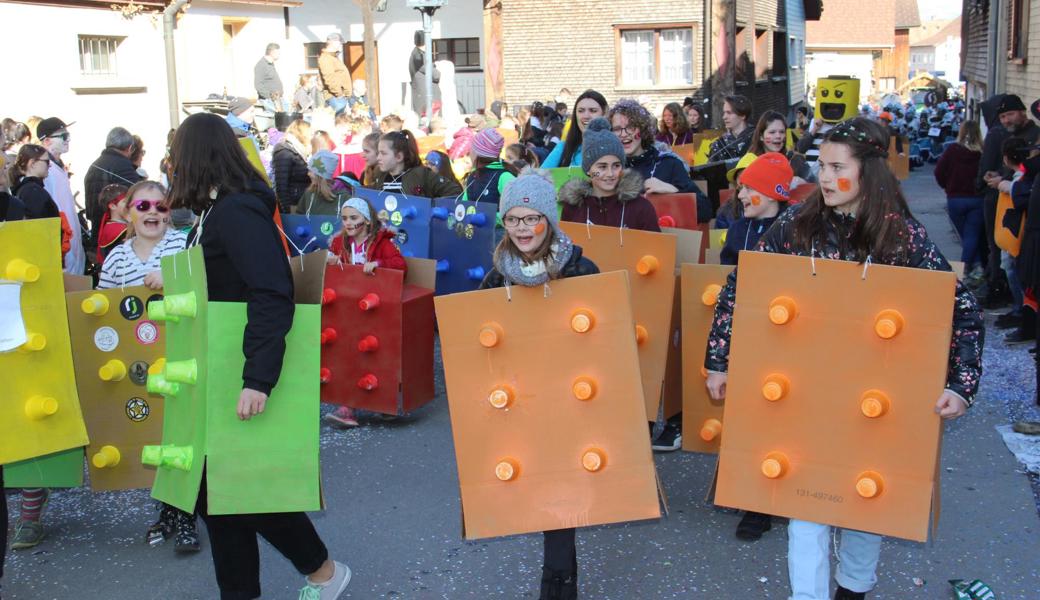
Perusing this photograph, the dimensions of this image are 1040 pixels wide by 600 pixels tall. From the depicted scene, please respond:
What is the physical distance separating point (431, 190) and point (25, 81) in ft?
36.5

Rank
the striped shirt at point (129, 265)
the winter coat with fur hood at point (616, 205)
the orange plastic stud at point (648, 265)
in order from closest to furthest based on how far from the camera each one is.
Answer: the striped shirt at point (129, 265) → the orange plastic stud at point (648, 265) → the winter coat with fur hood at point (616, 205)

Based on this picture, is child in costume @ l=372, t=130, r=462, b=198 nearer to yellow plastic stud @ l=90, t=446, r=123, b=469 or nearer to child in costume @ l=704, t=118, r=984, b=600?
yellow plastic stud @ l=90, t=446, r=123, b=469

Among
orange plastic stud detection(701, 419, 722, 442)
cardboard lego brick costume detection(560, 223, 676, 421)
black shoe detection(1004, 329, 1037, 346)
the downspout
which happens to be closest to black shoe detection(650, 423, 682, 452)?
cardboard lego brick costume detection(560, 223, 676, 421)

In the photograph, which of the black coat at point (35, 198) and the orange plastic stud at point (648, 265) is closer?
the orange plastic stud at point (648, 265)

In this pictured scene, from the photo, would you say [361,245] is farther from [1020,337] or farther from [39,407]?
[1020,337]

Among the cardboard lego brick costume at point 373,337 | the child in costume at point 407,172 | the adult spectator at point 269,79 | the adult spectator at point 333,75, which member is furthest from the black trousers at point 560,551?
the adult spectator at point 333,75

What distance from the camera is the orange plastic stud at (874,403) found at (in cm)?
356

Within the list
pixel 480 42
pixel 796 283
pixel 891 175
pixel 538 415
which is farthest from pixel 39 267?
pixel 480 42

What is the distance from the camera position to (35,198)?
24.6ft

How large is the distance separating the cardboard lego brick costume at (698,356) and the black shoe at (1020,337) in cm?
413

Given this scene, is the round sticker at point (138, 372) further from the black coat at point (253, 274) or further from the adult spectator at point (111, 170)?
the adult spectator at point (111, 170)

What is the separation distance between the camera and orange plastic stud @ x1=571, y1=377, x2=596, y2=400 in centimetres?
391

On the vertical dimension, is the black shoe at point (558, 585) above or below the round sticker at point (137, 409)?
below

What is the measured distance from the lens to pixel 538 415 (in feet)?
13.1
